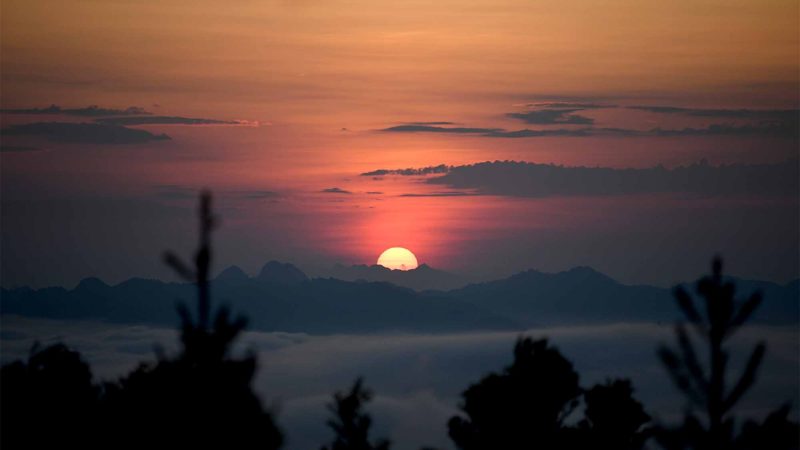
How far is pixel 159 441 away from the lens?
18.0 metres

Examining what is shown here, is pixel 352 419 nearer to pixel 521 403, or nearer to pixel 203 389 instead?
pixel 521 403

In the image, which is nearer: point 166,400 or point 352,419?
point 166,400

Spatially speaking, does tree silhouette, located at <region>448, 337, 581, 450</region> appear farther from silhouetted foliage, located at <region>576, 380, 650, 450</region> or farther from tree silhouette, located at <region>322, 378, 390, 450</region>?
tree silhouette, located at <region>322, 378, 390, 450</region>

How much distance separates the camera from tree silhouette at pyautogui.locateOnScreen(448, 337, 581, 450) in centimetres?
3472

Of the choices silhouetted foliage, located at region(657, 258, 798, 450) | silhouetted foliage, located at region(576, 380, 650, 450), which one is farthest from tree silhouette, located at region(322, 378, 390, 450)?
silhouetted foliage, located at region(657, 258, 798, 450)

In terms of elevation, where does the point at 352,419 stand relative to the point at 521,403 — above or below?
below

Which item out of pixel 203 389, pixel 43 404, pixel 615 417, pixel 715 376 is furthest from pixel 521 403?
pixel 203 389

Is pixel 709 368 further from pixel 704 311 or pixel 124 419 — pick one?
pixel 124 419

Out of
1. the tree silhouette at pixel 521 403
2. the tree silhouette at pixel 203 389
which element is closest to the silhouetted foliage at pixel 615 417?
the tree silhouette at pixel 521 403

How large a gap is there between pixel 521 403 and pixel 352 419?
275 inches

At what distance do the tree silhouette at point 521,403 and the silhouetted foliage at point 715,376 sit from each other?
18024 millimetres

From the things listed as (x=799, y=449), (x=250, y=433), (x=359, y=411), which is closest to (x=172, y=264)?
(x=250, y=433)

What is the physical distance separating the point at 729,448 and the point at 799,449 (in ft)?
17.4

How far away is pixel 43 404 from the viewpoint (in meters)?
26.2
